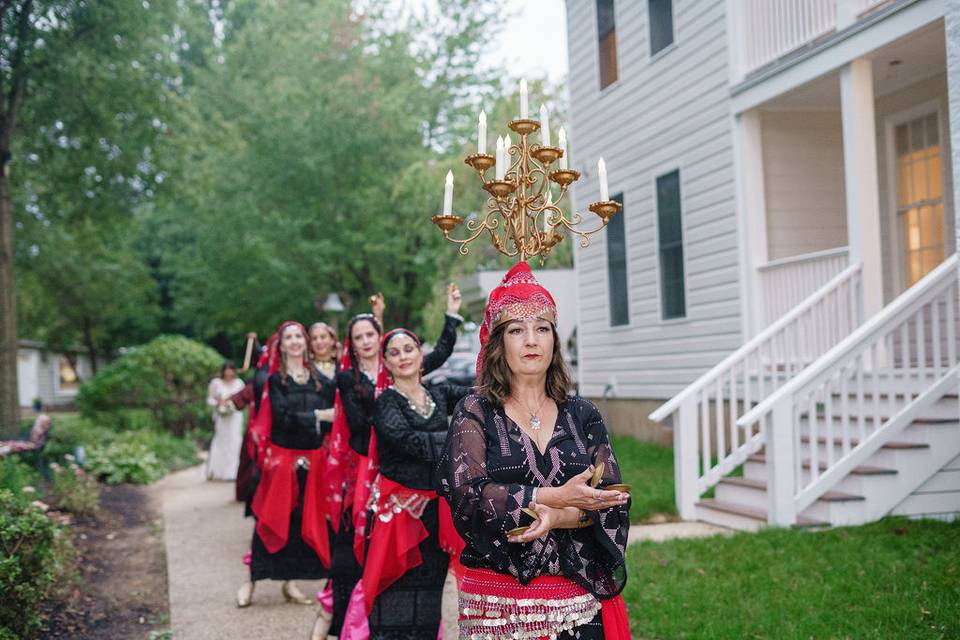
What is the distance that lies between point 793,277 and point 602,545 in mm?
8066

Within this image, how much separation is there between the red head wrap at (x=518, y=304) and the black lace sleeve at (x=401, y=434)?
1372 millimetres

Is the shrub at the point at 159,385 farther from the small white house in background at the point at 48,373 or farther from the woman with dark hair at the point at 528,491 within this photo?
the small white house in background at the point at 48,373

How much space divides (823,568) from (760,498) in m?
1.89

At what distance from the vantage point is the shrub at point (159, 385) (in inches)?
728

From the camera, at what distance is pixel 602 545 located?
305 cm

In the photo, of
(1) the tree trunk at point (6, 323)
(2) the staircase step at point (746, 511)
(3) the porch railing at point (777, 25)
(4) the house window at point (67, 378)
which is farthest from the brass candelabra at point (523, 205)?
(4) the house window at point (67, 378)

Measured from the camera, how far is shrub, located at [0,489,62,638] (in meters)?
5.17

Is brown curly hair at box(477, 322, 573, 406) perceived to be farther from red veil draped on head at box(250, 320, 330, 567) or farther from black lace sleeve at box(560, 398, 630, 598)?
red veil draped on head at box(250, 320, 330, 567)

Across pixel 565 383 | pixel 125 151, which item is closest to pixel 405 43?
pixel 125 151

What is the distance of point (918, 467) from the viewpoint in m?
7.68

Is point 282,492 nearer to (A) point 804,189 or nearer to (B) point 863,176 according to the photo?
(B) point 863,176

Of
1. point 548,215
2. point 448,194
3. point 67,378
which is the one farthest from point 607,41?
point 67,378

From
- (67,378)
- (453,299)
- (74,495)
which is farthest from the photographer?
(67,378)

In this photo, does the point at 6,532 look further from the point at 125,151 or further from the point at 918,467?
the point at 125,151
